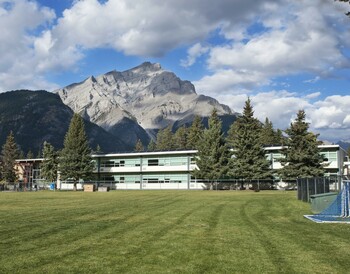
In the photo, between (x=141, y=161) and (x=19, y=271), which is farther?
(x=141, y=161)

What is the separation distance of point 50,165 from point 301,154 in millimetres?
59104

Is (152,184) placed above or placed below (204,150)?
below

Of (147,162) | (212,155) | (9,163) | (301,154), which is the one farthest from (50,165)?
(301,154)

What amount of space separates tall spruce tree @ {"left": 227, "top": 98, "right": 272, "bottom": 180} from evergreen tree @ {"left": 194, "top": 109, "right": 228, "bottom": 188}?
2.26 meters

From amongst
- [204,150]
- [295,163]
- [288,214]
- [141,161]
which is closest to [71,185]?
[141,161]

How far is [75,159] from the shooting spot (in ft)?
272

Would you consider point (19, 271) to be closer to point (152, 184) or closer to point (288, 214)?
point (288, 214)

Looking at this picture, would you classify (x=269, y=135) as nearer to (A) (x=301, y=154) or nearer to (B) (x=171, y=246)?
(A) (x=301, y=154)

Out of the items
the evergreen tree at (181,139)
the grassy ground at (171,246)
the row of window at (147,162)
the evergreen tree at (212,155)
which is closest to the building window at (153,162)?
the row of window at (147,162)

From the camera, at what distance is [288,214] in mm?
21750

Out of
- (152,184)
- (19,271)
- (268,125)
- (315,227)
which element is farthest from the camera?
(268,125)

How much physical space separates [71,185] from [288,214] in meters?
71.3

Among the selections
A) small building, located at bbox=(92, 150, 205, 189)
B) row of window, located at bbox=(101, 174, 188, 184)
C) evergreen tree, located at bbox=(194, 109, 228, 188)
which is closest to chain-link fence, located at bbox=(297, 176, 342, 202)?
evergreen tree, located at bbox=(194, 109, 228, 188)

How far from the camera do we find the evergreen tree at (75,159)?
82.5 meters
